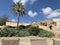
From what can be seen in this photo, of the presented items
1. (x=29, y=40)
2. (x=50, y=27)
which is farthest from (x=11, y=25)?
(x=29, y=40)

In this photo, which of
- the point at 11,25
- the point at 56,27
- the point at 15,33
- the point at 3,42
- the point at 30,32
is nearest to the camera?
the point at 3,42

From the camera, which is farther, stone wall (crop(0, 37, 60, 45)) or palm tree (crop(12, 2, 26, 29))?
palm tree (crop(12, 2, 26, 29))

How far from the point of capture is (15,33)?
2030 centimetres

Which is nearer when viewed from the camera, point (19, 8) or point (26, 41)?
point (26, 41)

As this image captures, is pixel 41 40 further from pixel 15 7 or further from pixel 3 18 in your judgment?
pixel 3 18

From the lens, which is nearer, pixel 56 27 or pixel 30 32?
pixel 30 32

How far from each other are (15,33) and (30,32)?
8.79ft

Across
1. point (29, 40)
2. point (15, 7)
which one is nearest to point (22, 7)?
point (15, 7)

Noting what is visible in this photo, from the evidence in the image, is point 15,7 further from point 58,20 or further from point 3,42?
point 3,42

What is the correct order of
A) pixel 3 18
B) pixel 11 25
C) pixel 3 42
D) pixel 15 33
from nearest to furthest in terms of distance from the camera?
pixel 3 42 < pixel 15 33 < pixel 11 25 < pixel 3 18

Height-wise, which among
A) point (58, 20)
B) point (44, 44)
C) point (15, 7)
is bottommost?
point (44, 44)

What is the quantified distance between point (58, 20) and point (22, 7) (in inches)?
453

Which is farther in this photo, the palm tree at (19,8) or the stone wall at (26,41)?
the palm tree at (19,8)

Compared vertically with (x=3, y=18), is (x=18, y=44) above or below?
below
